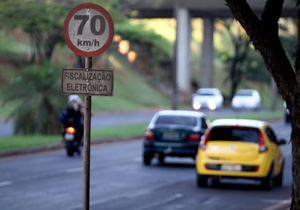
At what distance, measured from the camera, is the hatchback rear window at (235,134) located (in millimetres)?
17969

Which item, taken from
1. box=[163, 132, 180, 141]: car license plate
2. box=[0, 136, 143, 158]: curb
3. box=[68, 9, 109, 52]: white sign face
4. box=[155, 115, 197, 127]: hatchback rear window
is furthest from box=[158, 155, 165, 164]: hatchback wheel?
box=[68, 9, 109, 52]: white sign face

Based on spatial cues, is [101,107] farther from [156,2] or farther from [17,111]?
[17,111]

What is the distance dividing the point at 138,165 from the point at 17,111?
8.03 metres

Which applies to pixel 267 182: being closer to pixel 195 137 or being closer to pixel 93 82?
pixel 195 137

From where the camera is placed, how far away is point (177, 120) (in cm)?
2336

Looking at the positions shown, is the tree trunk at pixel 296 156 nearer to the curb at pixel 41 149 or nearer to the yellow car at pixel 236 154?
the yellow car at pixel 236 154

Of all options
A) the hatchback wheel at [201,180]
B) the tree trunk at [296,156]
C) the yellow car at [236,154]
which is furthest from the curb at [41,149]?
the tree trunk at [296,156]

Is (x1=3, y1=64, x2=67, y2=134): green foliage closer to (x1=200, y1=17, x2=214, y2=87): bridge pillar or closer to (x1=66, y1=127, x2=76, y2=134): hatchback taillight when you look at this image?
(x1=66, y1=127, x2=76, y2=134): hatchback taillight

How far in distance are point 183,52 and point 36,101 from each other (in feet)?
134

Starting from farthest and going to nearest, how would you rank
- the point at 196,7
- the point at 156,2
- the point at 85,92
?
1. the point at 196,7
2. the point at 156,2
3. the point at 85,92

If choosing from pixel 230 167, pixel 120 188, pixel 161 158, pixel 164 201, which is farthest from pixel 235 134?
pixel 161 158

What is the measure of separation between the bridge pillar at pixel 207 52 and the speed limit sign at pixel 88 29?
6420 centimetres

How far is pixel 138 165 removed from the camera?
23.0 metres

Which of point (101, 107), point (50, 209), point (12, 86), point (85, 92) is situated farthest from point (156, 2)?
point (85, 92)
